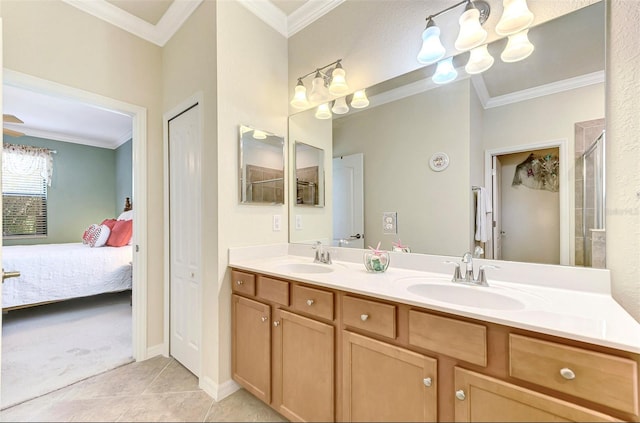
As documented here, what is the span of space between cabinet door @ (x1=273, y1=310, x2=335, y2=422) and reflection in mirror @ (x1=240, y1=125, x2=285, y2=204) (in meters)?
0.86

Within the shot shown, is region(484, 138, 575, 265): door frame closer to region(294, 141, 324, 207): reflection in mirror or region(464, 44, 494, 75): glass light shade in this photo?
region(464, 44, 494, 75): glass light shade

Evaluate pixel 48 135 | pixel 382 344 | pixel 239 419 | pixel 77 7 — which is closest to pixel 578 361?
pixel 382 344

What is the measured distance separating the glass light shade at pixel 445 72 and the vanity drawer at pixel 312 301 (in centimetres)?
132

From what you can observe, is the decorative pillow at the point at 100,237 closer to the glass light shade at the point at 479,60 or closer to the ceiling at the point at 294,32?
the ceiling at the point at 294,32

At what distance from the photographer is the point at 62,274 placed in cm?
295

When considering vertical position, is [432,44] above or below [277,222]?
above

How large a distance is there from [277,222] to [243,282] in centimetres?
57

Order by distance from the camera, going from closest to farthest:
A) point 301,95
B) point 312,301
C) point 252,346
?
point 312,301 → point 252,346 → point 301,95

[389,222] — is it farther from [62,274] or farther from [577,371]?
[62,274]

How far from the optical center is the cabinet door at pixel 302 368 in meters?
1.21

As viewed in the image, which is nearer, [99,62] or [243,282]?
[243,282]

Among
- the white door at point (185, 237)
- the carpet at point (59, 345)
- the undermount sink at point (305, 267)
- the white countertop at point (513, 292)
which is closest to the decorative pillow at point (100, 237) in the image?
the carpet at point (59, 345)

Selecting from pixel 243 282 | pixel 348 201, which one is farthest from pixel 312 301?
pixel 348 201

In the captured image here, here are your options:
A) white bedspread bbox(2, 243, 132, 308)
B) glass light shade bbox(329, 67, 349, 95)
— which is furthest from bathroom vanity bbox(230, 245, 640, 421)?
white bedspread bbox(2, 243, 132, 308)
